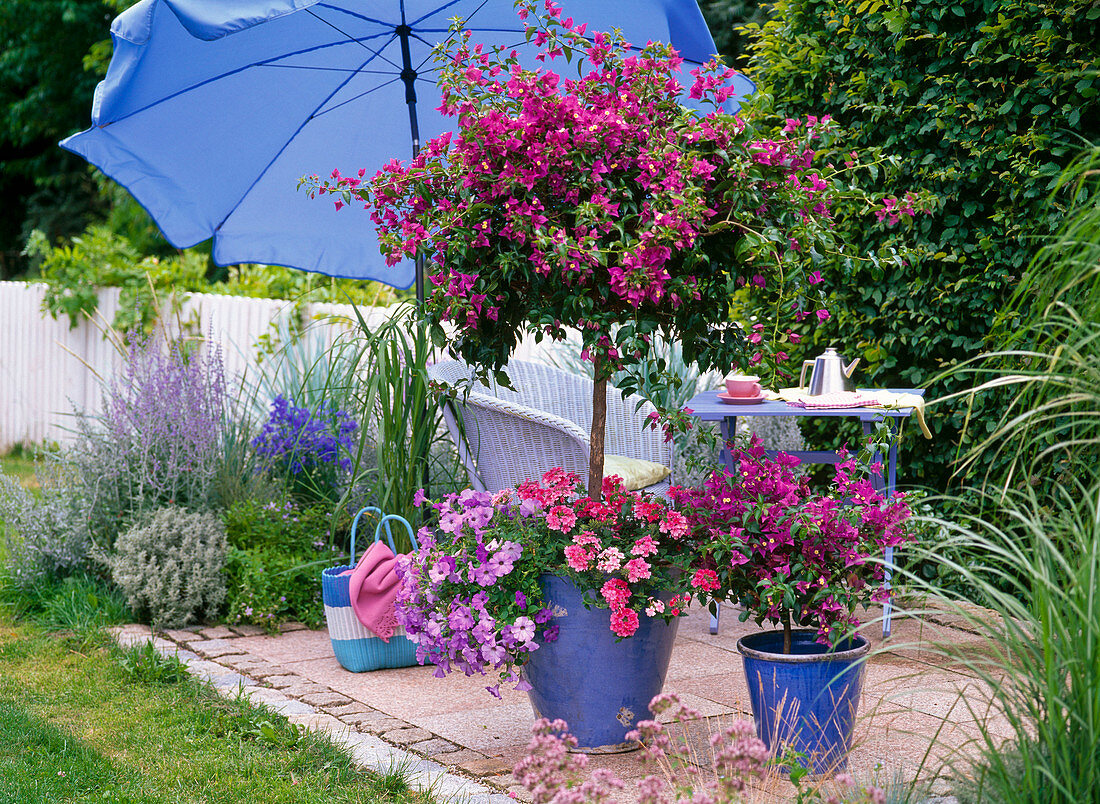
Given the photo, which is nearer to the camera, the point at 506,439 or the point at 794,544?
the point at 794,544

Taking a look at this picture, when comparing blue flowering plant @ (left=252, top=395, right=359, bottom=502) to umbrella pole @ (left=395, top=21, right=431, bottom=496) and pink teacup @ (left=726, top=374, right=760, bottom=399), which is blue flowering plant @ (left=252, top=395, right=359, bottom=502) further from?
pink teacup @ (left=726, top=374, right=760, bottom=399)

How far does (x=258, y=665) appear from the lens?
359 centimetres

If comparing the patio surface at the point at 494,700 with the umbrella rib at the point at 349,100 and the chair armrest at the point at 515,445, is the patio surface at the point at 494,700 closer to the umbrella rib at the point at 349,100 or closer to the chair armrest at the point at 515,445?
the chair armrest at the point at 515,445

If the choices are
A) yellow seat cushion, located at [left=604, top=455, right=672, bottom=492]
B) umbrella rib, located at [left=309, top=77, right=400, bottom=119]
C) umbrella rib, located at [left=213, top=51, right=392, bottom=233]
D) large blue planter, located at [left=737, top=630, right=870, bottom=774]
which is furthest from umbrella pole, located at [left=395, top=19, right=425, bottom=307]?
large blue planter, located at [left=737, top=630, right=870, bottom=774]

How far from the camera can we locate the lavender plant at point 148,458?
433 centimetres

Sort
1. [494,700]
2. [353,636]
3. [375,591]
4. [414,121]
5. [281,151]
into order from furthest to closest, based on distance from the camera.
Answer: [281,151] → [414,121] → [353,636] → [375,591] → [494,700]

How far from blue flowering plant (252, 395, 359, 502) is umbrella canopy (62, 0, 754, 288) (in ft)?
2.27

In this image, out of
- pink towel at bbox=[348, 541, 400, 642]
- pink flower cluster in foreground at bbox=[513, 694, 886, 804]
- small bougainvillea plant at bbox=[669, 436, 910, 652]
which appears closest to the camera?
pink flower cluster in foreground at bbox=[513, 694, 886, 804]

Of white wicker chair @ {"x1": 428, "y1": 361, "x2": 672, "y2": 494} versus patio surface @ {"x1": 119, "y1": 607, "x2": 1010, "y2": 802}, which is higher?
white wicker chair @ {"x1": 428, "y1": 361, "x2": 672, "y2": 494}

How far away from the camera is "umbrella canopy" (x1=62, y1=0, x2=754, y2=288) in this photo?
3.76 m

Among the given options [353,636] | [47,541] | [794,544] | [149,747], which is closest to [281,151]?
[47,541]

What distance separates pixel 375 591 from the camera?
3383 millimetres

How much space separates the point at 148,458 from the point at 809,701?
3014mm

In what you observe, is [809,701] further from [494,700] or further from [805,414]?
[805,414]
